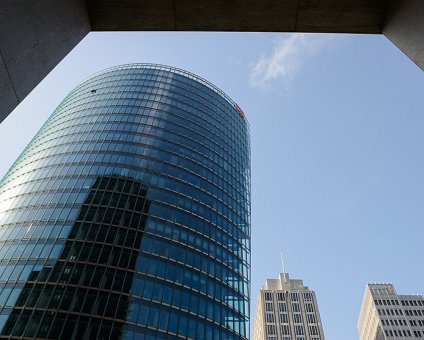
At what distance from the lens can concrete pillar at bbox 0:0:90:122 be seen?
3.57m

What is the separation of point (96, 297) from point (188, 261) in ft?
42.6

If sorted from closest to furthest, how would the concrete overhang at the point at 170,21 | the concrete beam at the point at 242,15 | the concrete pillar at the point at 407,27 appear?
the concrete overhang at the point at 170,21 < the concrete pillar at the point at 407,27 < the concrete beam at the point at 242,15

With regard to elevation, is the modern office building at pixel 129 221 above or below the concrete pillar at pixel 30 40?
above

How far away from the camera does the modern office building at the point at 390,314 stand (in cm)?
12306

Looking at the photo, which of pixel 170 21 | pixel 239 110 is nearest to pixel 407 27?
pixel 170 21

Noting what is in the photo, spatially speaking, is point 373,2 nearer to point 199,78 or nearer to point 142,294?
point 142,294

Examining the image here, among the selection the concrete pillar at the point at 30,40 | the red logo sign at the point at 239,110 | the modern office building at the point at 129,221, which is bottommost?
the concrete pillar at the point at 30,40

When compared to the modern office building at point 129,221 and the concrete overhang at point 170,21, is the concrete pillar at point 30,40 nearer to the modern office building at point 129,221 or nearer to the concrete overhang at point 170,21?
the concrete overhang at point 170,21

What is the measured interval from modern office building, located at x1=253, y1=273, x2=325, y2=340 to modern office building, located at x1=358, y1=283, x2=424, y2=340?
21.2m

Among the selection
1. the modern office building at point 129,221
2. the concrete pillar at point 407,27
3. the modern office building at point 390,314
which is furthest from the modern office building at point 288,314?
the concrete pillar at point 407,27

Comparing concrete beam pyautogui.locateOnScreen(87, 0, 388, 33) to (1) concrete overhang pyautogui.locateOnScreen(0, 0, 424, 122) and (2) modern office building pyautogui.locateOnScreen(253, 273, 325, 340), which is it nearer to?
(1) concrete overhang pyautogui.locateOnScreen(0, 0, 424, 122)

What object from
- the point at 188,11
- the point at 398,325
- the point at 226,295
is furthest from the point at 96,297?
the point at 398,325

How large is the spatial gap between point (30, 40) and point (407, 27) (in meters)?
4.10

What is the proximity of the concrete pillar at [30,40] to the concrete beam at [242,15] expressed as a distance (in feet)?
1.87
